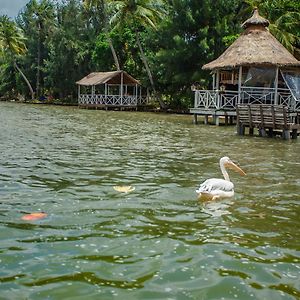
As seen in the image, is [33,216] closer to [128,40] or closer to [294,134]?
[294,134]

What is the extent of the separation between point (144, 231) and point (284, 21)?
94.5 ft

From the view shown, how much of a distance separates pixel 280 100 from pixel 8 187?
1953cm

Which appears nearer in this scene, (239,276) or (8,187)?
(239,276)

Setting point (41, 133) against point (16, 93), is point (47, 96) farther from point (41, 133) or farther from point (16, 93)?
point (41, 133)

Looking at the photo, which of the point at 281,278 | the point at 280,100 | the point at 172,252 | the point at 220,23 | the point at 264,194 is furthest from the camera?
the point at 220,23

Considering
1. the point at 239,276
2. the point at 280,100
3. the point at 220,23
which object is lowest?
the point at 239,276

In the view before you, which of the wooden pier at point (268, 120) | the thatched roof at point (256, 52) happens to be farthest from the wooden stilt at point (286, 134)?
the thatched roof at point (256, 52)

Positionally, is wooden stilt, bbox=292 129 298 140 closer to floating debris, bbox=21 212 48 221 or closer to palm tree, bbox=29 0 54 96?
floating debris, bbox=21 212 48 221

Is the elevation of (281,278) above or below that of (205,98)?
below

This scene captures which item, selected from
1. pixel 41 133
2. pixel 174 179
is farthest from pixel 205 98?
pixel 174 179

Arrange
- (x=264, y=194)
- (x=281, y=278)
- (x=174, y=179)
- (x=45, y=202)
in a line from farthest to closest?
(x=174, y=179) → (x=264, y=194) → (x=45, y=202) → (x=281, y=278)

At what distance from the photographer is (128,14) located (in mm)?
41812

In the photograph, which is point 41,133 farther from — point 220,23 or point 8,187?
point 220,23

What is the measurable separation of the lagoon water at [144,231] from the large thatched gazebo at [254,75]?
45.0 ft
